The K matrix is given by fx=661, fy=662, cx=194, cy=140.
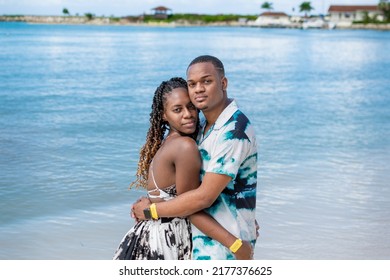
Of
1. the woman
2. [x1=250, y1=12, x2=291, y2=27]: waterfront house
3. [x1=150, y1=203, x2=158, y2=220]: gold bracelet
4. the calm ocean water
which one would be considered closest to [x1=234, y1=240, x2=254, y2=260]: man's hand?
the woman

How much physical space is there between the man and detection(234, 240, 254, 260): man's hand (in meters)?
0.02

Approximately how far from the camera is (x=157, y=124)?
2.98m

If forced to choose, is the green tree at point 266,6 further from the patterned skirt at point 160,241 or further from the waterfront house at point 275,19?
the patterned skirt at point 160,241

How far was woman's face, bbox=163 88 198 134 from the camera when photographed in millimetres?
2838

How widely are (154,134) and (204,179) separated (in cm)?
39

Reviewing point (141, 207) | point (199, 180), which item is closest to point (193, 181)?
point (199, 180)

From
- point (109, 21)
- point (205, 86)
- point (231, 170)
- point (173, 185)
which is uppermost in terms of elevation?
point (205, 86)

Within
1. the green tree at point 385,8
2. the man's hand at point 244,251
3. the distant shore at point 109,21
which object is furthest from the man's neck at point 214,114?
the distant shore at point 109,21

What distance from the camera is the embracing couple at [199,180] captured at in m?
2.70

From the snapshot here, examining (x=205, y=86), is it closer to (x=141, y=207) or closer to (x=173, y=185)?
(x=173, y=185)

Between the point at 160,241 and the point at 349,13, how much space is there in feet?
423

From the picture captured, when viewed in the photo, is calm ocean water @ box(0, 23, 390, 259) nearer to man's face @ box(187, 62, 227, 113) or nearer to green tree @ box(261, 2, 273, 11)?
man's face @ box(187, 62, 227, 113)

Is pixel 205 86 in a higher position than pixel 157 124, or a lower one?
higher
